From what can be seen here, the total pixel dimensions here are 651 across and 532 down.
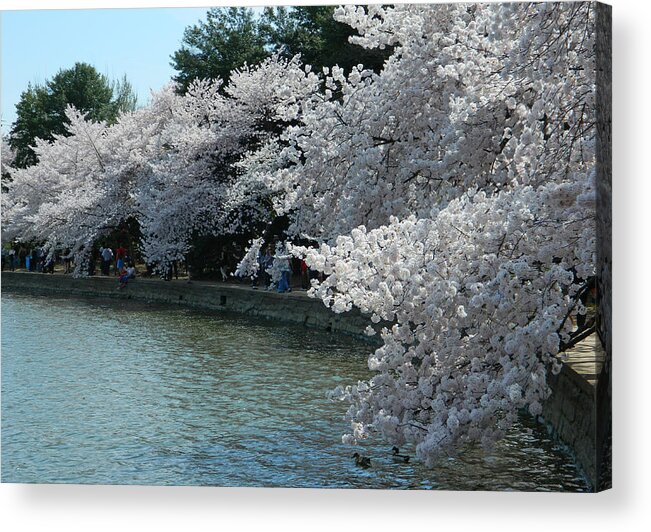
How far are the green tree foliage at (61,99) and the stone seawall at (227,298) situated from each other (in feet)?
13.6

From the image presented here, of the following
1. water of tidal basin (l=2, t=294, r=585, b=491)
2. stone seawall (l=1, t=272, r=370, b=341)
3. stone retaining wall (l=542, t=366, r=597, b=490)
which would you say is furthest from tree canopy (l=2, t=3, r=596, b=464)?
stone seawall (l=1, t=272, r=370, b=341)

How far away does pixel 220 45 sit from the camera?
9.21 m

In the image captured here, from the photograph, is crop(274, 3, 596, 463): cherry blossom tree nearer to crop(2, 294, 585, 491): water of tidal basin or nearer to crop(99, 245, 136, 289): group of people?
crop(2, 294, 585, 491): water of tidal basin

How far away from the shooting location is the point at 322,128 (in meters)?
9.17

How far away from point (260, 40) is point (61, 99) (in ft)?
7.38

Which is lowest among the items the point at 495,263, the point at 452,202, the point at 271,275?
the point at 271,275

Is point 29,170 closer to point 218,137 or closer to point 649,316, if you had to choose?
point 649,316

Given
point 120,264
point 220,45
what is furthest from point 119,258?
point 220,45

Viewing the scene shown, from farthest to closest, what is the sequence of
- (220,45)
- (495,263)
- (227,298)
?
(227,298) < (220,45) < (495,263)

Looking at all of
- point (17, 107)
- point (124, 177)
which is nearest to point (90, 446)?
point (17, 107)

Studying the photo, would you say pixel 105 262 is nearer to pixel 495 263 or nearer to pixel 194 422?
pixel 194 422

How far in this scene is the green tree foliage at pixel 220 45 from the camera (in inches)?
300

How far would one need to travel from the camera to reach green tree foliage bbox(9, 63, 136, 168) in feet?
25.5

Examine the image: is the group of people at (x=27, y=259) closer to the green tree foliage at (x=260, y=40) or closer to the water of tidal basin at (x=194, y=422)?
the water of tidal basin at (x=194, y=422)
